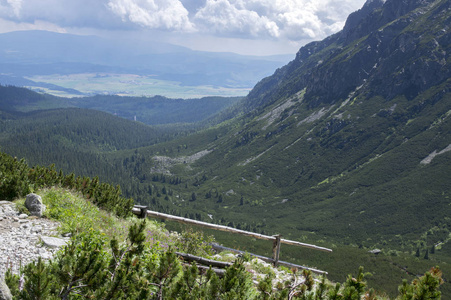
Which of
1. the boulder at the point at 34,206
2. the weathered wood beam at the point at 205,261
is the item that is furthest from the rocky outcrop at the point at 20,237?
the weathered wood beam at the point at 205,261

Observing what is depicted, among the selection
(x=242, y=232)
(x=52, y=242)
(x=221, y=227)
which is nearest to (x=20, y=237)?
(x=52, y=242)

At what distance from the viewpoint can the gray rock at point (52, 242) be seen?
34.0 feet

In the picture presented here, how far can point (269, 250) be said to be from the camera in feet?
401

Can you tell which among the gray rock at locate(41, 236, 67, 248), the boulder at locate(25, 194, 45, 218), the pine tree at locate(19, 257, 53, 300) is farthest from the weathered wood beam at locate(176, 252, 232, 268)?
the boulder at locate(25, 194, 45, 218)

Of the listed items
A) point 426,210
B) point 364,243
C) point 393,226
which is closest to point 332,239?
point 364,243

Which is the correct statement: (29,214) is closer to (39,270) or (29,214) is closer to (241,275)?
(39,270)

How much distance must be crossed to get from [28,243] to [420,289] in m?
11.1

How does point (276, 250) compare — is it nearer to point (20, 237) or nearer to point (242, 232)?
point (242, 232)

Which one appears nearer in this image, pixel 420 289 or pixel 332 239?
pixel 420 289

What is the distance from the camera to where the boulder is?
508 inches

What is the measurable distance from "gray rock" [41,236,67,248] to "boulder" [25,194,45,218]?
2.58m

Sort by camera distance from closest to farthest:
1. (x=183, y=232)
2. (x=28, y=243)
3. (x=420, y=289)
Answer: (x=420, y=289) → (x=28, y=243) → (x=183, y=232)

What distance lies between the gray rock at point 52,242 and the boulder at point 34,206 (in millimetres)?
2584

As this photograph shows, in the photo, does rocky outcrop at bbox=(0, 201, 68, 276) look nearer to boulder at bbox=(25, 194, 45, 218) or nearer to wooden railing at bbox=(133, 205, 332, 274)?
boulder at bbox=(25, 194, 45, 218)
